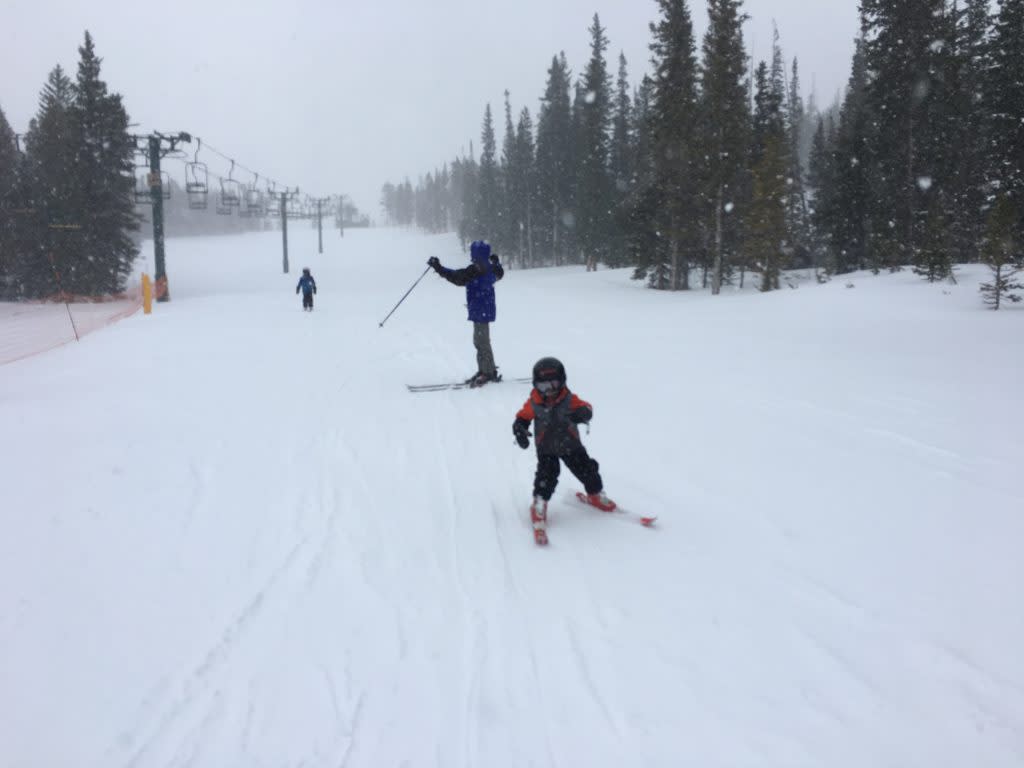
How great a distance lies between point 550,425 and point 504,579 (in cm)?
133

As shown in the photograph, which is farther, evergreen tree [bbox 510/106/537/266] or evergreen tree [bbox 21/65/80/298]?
evergreen tree [bbox 510/106/537/266]

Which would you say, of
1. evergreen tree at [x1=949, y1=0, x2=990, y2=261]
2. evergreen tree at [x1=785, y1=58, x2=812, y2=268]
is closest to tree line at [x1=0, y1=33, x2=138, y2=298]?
evergreen tree at [x1=785, y1=58, x2=812, y2=268]

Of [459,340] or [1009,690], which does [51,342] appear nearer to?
[459,340]

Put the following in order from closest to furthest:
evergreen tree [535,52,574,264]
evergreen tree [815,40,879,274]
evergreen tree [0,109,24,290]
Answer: evergreen tree [815,40,879,274] < evergreen tree [0,109,24,290] < evergreen tree [535,52,574,264]

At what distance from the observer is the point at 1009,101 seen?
23.2 metres

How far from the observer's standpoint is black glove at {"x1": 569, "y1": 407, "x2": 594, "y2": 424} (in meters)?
4.95

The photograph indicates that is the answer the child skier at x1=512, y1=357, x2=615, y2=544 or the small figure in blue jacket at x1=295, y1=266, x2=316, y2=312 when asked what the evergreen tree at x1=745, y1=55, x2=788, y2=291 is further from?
the child skier at x1=512, y1=357, x2=615, y2=544

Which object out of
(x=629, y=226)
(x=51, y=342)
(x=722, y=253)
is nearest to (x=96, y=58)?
(x=51, y=342)

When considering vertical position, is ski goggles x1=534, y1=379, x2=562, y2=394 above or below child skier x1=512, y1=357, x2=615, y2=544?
above

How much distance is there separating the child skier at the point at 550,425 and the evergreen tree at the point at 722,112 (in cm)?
2595

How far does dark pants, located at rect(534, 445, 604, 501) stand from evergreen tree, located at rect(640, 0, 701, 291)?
27.0 meters

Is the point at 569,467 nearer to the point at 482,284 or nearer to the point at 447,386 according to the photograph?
the point at 447,386

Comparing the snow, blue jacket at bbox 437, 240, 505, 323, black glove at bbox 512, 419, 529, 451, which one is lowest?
the snow

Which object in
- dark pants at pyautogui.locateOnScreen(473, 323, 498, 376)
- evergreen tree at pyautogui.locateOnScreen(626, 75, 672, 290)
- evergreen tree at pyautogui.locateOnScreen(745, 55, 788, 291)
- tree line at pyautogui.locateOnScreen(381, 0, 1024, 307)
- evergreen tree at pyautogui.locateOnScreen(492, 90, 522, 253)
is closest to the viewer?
dark pants at pyautogui.locateOnScreen(473, 323, 498, 376)
